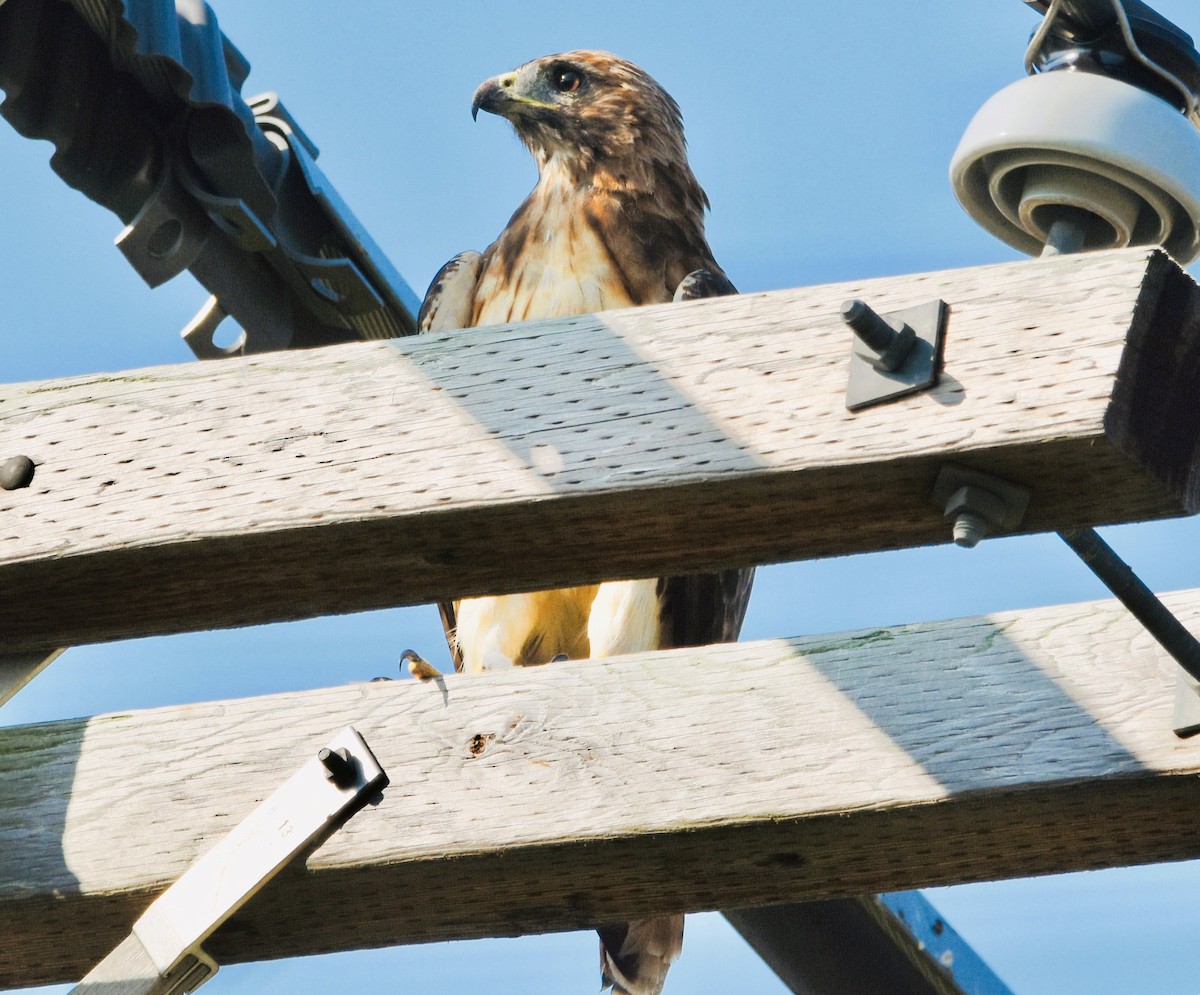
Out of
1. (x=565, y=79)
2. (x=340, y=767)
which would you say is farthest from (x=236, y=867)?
(x=565, y=79)

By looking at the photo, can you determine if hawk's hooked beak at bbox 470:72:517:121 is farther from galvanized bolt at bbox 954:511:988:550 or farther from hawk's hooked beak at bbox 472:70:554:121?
galvanized bolt at bbox 954:511:988:550

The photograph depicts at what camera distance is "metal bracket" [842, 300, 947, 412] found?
1.86m

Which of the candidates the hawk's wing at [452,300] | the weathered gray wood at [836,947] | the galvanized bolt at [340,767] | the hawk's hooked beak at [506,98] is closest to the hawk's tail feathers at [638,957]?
the weathered gray wood at [836,947]

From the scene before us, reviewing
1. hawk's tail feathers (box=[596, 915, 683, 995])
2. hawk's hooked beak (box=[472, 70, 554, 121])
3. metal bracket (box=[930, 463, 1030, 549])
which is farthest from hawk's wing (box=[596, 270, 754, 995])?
metal bracket (box=[930, 463, 1030, 549])

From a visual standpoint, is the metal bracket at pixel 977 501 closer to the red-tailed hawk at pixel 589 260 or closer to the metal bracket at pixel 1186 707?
the metal bracket at pixel 1186 707

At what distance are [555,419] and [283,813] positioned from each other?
50cm

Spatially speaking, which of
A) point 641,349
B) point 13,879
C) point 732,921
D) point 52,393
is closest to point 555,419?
point 641,349

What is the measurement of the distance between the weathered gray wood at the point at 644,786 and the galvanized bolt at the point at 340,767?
0.23 m

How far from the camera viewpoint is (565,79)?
5938 mm

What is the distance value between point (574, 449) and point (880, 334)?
0.34 meters

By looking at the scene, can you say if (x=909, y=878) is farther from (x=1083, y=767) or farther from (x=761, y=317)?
(x=761, y=317)

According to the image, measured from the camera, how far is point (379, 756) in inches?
87.0

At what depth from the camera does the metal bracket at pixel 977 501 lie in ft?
5.89

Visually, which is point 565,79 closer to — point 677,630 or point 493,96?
point 493,96
